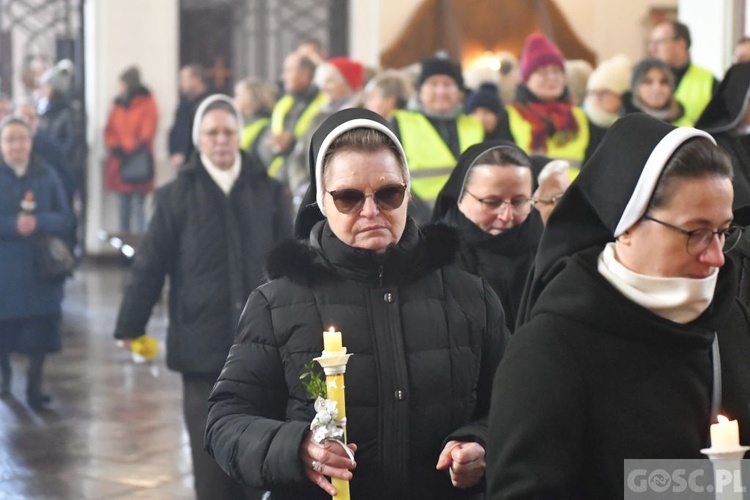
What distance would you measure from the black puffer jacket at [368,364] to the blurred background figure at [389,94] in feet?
22.3

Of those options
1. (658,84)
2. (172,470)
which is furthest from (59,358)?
(658,84)

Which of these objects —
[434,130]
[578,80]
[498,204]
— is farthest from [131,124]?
[498,204]

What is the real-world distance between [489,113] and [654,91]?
115cm

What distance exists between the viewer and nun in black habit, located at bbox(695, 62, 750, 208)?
5715 millimetres

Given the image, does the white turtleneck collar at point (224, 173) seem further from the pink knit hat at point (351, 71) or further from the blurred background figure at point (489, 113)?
the pink knit hat at point (351, 71)

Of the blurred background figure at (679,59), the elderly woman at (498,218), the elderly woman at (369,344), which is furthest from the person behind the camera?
the blurred background figure at (679,59)

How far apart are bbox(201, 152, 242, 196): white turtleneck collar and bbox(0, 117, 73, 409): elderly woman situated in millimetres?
3322

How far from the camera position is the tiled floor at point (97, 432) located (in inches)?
312

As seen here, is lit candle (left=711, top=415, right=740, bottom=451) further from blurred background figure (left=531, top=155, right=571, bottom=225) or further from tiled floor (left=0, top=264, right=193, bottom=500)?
tiled floor (left=0, top=264, right=193, bottom=500)

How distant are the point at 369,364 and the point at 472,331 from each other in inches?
12.4

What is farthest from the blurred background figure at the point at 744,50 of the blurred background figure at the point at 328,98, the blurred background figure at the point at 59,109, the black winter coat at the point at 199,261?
the blurred background figure at the point at 59,109

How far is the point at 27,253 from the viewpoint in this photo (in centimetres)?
1044

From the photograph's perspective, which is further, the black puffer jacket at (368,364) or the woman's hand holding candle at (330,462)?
the black puffer jacket at (368,364)

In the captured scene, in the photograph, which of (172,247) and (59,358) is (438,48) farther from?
(172,247)
